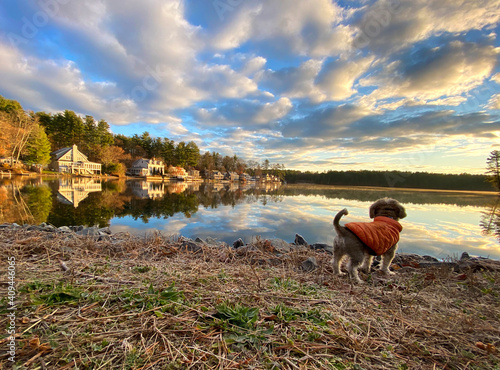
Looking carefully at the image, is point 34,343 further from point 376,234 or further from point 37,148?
point 37,148

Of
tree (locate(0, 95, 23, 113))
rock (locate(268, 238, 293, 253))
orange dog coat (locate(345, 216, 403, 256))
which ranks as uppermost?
tree (locate(0, 95, 23, 113))

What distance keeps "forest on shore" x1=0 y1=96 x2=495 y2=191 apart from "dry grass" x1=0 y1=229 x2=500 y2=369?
68.3ft

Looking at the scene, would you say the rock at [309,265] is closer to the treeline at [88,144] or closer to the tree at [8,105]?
the treeline at [88,144]

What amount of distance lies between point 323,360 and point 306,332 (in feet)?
0.69

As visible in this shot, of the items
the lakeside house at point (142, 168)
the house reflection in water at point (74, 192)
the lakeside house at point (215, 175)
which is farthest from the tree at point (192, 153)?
the house reflection in water at point (74, 192)

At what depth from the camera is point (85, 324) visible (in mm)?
1301

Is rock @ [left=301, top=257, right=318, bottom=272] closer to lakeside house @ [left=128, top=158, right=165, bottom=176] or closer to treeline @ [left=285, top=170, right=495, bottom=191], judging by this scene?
treeline @ [left=285, top=170, right=495, bottom=191]

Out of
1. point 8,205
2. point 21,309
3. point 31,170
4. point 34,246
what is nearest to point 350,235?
point 21,309

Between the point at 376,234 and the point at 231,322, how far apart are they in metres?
2.37

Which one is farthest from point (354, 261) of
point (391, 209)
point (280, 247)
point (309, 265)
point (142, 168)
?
point (142, 168)

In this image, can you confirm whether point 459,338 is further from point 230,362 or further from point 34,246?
point 34,246

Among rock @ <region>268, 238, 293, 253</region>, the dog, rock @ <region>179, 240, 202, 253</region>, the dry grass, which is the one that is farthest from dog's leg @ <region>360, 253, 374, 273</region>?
rock @ <region>179, 240, 202, 253</region>

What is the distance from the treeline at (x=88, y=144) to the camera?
2934 cm

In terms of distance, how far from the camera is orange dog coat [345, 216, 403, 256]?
2727 millimetres
